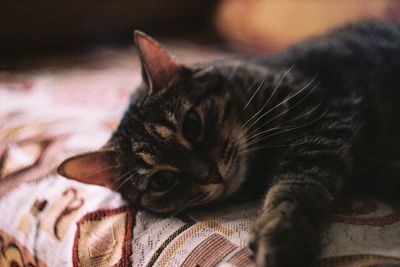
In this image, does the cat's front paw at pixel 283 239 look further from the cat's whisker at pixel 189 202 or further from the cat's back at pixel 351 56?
the cat's back at pixel 351 56

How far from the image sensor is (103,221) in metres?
0.75

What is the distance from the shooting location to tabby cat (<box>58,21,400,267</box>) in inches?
30.3

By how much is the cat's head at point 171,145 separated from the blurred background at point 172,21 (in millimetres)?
617

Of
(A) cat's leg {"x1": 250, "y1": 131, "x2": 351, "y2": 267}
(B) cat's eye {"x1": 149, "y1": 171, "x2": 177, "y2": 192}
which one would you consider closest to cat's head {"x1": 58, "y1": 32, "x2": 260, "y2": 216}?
(B) cat's eye {"x1": 149, "y1": 171, "x2": 177, "y2": 192}

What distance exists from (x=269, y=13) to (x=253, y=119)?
70cm

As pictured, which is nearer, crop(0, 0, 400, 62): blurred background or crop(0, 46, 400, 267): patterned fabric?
crop(0, 46, 400, 267): patterned fabric

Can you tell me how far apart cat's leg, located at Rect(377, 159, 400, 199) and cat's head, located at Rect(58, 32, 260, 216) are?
0.24 m

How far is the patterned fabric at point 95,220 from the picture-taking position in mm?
619

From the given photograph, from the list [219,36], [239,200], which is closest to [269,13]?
[219,36]

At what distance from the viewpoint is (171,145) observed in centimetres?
78

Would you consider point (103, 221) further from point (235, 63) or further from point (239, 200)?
point (235, 63)

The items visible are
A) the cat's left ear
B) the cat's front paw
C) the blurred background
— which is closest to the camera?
the cat's front paw

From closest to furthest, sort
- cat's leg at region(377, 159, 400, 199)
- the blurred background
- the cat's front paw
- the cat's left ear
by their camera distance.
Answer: the cat's front paw → cat's leg at region(377, 159, 400, 199) → the cat's left ear → the blurred background

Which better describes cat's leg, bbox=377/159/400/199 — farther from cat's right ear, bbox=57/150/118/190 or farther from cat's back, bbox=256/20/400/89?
cat's right ear, bbox=57/150/118/190
